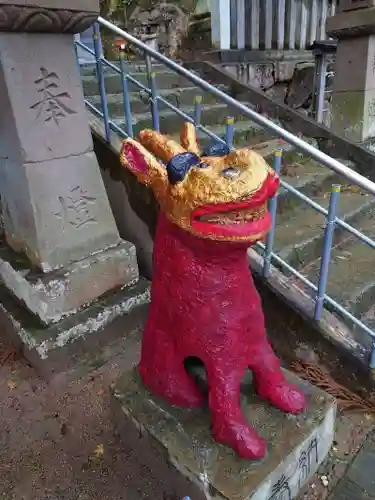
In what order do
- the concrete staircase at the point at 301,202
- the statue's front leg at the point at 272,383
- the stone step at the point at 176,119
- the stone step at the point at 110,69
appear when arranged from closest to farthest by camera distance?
the statue's front leg at the point at 272,383
the concrete staircase at the point at 301,202
the stone step at the point at 176,119
the stone step at the point at 110,69

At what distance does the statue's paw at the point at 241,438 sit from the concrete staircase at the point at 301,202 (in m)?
1.11

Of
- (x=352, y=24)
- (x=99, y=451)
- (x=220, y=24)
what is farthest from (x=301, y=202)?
(x=220, y=24)

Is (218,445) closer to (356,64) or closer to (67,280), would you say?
(67,280)

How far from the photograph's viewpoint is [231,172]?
51.7 inches

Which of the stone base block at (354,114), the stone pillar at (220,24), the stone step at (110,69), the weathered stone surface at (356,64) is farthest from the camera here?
the stone pillar at (220,24)

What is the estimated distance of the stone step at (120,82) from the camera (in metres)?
4.23

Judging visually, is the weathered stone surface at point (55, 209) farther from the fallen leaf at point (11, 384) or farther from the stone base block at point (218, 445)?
the stone base block at point (218, 445)

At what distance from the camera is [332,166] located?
2137 millimetres

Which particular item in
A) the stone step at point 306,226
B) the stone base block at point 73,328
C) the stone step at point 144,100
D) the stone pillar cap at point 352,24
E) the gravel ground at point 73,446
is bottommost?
the gravel ground at point 73,446

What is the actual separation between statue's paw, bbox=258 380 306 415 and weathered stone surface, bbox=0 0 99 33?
7.01ft

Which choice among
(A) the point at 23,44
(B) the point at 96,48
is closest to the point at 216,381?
(A) the point at 23,44

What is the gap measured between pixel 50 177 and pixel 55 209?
0.64ft

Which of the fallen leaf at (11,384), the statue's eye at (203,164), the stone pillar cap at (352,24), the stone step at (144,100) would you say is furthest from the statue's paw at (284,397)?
the stone pillar cap at (352,24)

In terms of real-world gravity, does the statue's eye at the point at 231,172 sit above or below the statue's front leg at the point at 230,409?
above
